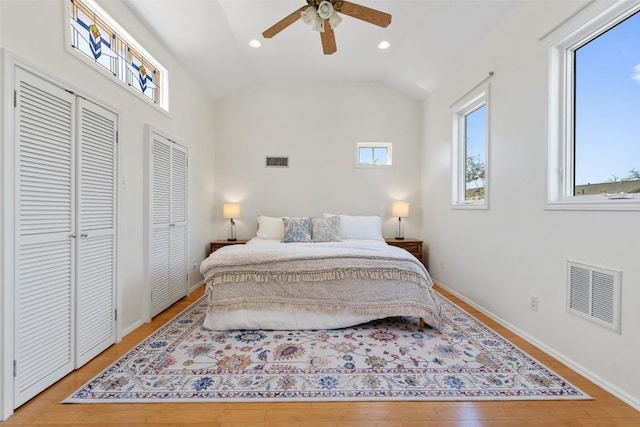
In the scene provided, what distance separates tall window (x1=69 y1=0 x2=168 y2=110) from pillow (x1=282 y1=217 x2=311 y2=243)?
2000 mm

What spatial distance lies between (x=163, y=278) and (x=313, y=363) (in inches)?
74.5

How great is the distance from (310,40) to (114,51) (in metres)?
2.06

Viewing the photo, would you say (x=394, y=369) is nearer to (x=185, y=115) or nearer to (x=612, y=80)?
(x=612, y=80)

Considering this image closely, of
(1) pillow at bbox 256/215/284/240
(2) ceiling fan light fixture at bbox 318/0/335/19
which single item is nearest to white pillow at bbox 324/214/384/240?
(1) pillow at bbox 256/215/284/240

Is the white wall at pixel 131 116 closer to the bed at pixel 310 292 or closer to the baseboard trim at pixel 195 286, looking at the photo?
the baseboard trim at pixel 195 286

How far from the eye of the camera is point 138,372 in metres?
1.87

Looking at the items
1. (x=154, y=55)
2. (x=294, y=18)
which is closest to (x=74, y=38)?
(x=154, y=55)

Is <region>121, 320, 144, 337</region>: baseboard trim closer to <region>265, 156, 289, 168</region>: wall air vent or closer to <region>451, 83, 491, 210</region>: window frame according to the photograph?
<region>265, 156, 289, 168</region>: wall air vent

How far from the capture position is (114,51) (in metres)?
2.38

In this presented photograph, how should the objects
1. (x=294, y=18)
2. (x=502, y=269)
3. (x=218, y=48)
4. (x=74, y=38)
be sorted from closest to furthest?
(x=74, y=38), (x=294, y=18), (x=502, y=269), (x=218, y=48)

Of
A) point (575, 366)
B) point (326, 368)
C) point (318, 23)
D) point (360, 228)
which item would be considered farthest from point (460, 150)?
point (326, 368)

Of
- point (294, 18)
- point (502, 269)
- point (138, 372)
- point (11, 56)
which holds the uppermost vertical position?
point (294, 18)

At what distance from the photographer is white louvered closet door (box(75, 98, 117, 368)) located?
1916mm

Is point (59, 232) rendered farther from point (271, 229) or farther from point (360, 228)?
point (360, 228)
